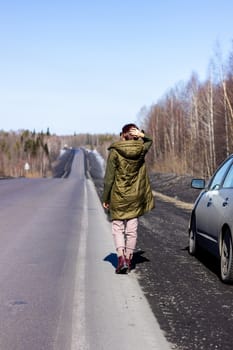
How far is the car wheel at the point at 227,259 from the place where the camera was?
7.57 metres

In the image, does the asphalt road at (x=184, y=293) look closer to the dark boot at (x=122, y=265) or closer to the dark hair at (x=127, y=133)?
the dark boot at (x=122, y=265)

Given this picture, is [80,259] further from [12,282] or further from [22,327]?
[22,327]

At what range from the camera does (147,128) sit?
103875mm

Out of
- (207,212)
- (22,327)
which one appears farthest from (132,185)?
(22,327)

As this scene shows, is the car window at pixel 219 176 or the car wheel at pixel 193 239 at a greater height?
the car window at pixel 219 176

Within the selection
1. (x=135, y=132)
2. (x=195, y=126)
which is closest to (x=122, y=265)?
(x=135, y=132)

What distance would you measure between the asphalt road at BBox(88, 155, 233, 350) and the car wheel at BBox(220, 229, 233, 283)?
4.5 inches

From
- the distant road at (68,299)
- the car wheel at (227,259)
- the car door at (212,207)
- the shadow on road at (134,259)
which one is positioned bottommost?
the shadow on road at (134,259)

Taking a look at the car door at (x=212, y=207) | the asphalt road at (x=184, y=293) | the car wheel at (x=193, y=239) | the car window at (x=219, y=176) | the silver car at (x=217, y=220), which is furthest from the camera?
the car wheel at (x=193, y=239)

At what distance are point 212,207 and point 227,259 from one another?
3.46ft

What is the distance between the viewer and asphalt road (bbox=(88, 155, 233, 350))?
5438mm

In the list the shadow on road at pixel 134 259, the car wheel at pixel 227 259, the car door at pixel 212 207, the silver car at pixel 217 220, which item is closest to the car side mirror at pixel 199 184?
the silver car at pixel 217 220

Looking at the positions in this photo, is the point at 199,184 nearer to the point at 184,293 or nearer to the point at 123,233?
the point at 123,233

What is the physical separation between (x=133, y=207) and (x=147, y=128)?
95958mm
